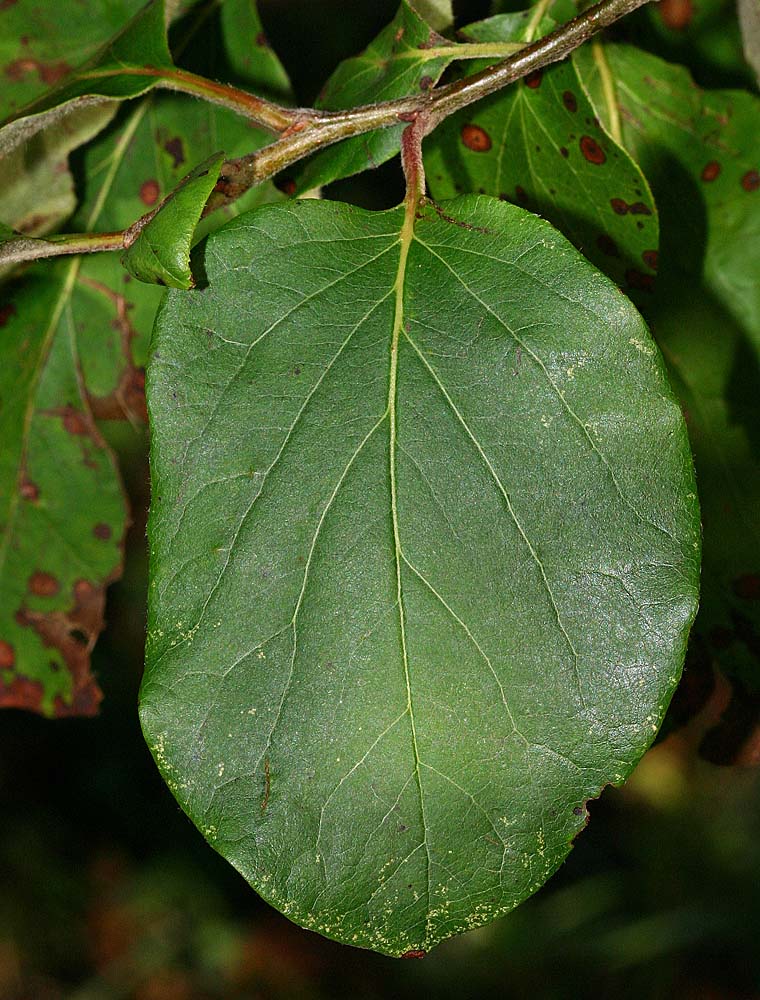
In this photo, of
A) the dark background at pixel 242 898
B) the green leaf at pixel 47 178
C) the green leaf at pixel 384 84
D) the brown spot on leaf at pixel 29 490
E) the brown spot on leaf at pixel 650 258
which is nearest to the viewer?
the green leaf at pixel 384 84

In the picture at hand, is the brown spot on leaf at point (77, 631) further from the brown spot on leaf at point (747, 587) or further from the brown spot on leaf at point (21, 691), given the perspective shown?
the brown spot on leaf at point (747, 587)

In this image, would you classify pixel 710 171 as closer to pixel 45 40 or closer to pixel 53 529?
pixel 45 40

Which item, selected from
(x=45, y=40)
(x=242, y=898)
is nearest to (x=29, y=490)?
(x=45, y=40)

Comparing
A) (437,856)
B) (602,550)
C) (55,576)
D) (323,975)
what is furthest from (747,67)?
(323,975)

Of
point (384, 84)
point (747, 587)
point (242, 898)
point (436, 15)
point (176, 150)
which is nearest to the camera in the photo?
point (384, 84)

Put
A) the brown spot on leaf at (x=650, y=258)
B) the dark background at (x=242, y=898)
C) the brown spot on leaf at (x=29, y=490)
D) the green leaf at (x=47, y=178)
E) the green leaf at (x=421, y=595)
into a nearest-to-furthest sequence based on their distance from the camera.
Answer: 1. the green leaf at (x=421, y=595)
2. the brown spot on leaf at (x=650, y=258)
3. the green leaf at (x=47, y=178)
4. the brown spot on leaf at (x=29, y=490)
5. the dark background at (x=242, y=898)

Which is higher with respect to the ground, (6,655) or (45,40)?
(45,40)

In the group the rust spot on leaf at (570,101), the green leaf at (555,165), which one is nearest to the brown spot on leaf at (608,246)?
the green leaf at (555,165)
